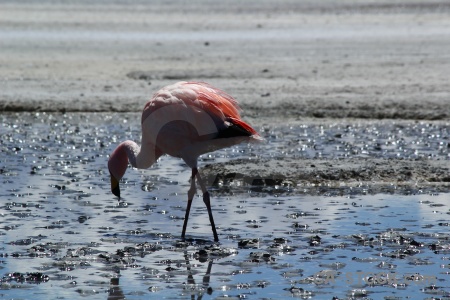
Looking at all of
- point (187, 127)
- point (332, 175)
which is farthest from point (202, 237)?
point (332, 175)

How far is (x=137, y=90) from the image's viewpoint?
16.3m

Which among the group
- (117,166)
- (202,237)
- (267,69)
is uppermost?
(267,69)

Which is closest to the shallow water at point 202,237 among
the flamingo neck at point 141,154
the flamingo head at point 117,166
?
the flamingo head at point 117,166

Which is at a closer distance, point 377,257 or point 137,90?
point 377,257

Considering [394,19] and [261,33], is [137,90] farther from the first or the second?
[394,19]

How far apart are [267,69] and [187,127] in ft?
36.7

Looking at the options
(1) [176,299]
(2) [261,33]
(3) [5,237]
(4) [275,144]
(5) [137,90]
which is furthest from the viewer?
(2) [261,33]

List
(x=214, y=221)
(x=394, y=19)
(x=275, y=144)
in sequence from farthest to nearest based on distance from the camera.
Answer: (x=394, y=19) → (x=275, y=144) → (x=214, y=221)

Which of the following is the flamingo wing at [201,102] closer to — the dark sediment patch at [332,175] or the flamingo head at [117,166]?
the flamingo head at [117,166]

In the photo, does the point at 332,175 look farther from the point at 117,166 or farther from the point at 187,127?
the point at 117,166

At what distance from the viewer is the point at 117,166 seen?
25.8 ft

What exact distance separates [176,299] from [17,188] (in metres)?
3.88

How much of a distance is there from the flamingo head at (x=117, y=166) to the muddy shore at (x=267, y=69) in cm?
196

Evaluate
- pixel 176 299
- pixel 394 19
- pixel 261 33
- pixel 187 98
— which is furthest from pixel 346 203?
pixel 394 19
